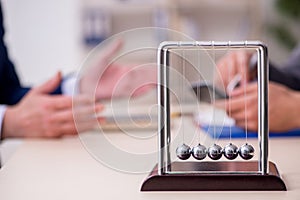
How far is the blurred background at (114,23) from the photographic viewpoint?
→ 4.10 metres

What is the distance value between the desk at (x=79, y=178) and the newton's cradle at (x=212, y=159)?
2 cm

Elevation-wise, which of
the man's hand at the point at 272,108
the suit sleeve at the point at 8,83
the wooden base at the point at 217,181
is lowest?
the suit sleeve at the point at 8,83

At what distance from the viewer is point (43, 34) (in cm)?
425

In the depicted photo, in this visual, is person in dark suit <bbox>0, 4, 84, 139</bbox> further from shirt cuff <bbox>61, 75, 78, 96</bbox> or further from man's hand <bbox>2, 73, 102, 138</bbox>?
shirt cuff <bbox>61, 75, 78, 96</bbox>

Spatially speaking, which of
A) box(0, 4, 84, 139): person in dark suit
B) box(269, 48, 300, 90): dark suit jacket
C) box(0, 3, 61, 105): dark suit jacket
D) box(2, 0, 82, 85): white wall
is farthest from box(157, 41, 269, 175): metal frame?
box(2, 0, 82, 85): white wall

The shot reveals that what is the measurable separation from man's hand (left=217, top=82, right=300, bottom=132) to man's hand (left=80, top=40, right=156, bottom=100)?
0.74 ft

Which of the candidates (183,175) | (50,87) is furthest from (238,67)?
(183,175)

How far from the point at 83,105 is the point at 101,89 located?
0.30 meters

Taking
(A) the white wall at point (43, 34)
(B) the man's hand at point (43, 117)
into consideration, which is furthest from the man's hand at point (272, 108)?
(A) the white wall at point (43, 34)

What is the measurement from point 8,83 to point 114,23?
7.54ft

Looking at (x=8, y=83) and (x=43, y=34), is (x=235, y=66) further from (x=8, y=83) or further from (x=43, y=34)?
(x=43, y=34)

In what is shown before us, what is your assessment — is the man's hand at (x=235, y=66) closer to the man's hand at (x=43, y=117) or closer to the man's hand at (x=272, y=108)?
the man's hand at (x=272, y=108)

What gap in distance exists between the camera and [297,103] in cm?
160

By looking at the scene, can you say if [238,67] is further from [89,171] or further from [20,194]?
[20,194]
